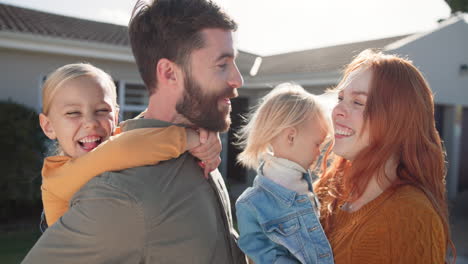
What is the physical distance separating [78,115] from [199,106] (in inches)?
27.0

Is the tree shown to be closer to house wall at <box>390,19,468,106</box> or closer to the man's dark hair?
house wall at <box>390,19,468,106</box>

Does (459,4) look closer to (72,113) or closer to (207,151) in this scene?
(207,151)

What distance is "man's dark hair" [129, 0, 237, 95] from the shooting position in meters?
1.58

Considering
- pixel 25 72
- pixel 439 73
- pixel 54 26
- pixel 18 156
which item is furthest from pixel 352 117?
pixel 54 26

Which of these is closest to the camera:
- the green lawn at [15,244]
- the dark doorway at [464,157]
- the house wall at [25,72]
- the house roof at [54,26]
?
the green lawn at [15,244]

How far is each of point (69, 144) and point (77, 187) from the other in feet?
1.69

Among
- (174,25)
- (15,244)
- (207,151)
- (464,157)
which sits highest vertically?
(174,25)

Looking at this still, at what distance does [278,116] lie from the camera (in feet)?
7.02

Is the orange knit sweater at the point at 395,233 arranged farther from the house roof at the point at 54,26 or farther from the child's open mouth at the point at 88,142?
the house roof at the point at 54,26

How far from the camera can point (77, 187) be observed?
143 cm

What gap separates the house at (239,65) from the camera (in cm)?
796

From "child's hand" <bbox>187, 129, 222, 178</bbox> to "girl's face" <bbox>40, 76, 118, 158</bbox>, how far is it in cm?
60

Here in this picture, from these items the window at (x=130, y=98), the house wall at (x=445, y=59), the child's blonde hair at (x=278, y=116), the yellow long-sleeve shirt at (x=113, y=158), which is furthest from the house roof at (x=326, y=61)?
the yellow long-sleeve shirt at (x=113, y=158)

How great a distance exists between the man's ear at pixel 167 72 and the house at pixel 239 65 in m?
6.33
